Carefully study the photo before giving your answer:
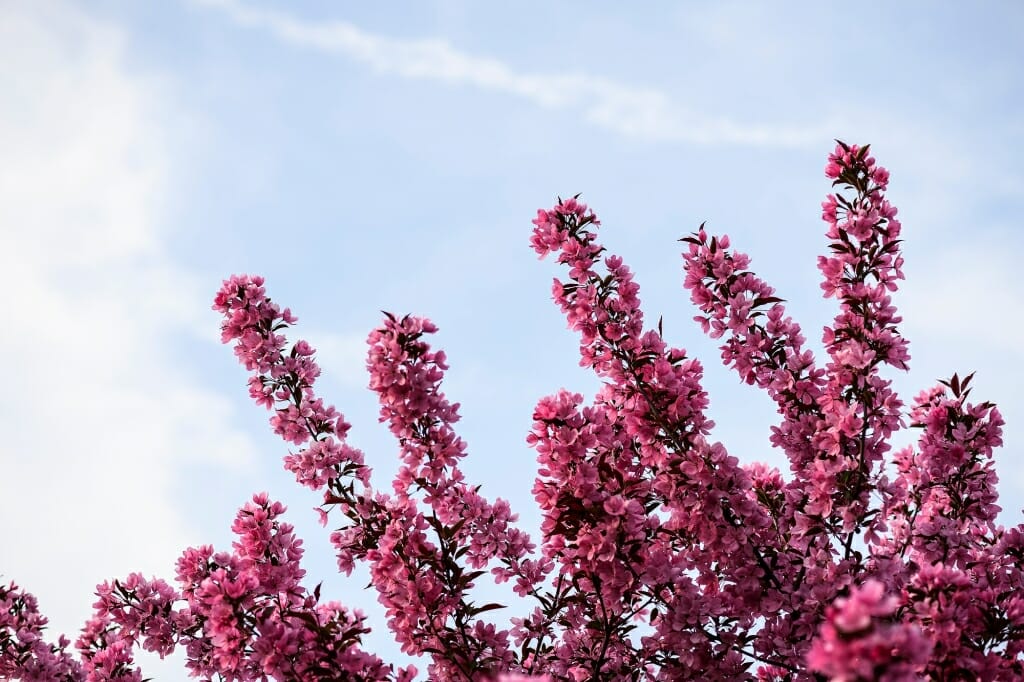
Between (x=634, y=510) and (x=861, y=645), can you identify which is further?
(x=634, y=510)

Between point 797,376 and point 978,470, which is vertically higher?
point 797,376

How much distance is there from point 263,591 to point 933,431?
4766mm

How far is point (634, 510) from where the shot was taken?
5.65m

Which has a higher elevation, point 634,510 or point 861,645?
point 634,510

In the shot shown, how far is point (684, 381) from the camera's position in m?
6.30

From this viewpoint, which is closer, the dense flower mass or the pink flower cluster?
the pink flower cluster

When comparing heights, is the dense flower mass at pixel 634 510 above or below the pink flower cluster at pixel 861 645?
above

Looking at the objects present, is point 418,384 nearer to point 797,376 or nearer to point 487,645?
point 487,645

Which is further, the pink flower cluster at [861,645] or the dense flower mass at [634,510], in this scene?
the dense flower mass at [634,510]

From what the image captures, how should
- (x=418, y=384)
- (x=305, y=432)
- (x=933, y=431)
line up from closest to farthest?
(x=418, y=384) → (x=305, y=432) → (x=933, y=431)

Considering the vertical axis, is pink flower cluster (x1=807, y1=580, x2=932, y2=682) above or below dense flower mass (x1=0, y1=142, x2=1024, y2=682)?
below

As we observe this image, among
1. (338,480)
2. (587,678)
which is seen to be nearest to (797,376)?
(587,678)

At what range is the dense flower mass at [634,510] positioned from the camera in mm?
5750

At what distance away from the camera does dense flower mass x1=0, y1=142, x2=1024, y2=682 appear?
5750 mm
